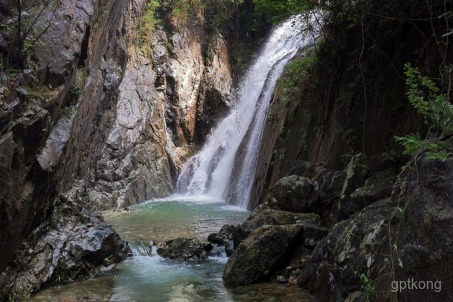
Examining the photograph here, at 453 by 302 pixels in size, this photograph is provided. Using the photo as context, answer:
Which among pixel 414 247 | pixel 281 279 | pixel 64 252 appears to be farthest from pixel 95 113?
pixel 414 247

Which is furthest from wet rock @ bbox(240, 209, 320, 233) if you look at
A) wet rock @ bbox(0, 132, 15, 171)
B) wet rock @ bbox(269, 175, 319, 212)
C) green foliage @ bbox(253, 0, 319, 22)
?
wet rock @ bbox(0, 132, 15, 171)

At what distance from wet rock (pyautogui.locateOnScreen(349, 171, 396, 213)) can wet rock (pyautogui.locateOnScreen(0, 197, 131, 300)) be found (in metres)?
4.33

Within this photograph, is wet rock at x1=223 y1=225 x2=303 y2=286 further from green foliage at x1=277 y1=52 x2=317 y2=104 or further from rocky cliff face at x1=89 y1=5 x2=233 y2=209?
rocky cliff face at x1=89 y1=5 x2=233 y2=209

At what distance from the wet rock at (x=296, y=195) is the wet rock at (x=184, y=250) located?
65.3 inches

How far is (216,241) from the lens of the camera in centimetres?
838

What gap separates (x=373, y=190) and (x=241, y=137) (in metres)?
11.9

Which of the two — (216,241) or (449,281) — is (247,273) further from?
(449,281)

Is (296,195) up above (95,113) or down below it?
below

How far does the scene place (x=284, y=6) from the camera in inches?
297

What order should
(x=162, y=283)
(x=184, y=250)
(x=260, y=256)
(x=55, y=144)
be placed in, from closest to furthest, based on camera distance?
(x=260, y=256) → (x=162, y=283) → (x=55, y=144) → (x=184, y=250)

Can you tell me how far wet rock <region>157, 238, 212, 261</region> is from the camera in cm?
770

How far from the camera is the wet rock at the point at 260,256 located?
6.04 meters

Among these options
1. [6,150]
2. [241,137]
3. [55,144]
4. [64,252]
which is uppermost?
[241,137]

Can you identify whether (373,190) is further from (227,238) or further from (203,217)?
(203,217)
